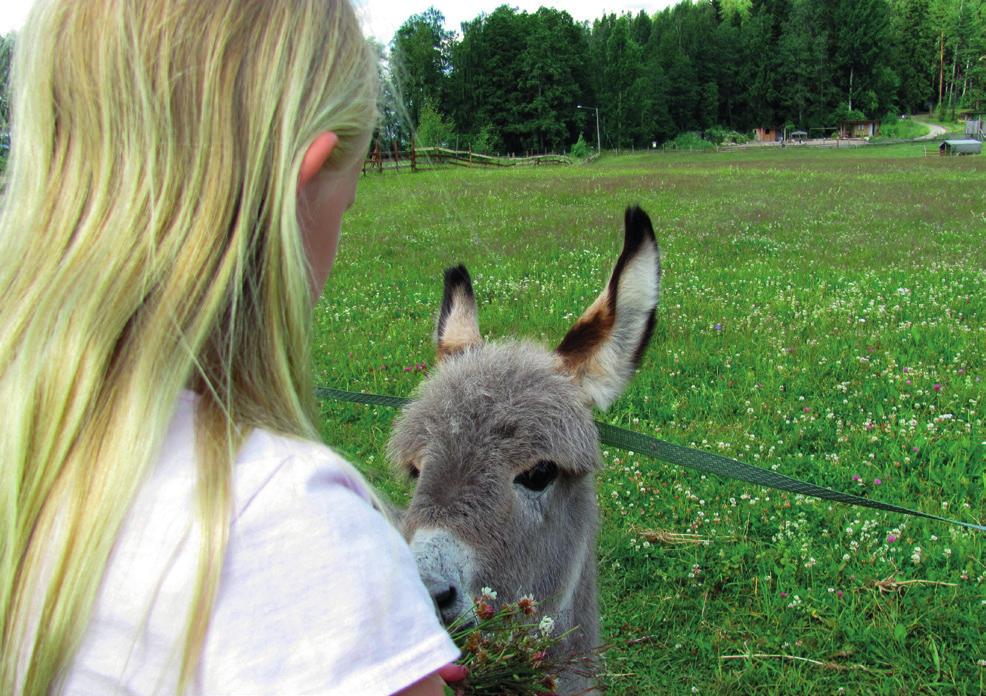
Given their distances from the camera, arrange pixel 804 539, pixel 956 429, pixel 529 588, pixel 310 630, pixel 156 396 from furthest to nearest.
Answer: pixel 956 429 < pixel 804 539 < pixel 529 588 < pixel 156 396 < pixel 310 630

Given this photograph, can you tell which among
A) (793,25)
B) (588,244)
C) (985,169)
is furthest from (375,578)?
(793,25)

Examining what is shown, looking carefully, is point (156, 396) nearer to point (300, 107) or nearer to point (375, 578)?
point (375, 578)

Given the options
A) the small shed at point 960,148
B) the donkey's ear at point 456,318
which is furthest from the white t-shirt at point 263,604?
the small shed at point 960,148

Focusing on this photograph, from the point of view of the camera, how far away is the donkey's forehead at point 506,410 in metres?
2.95

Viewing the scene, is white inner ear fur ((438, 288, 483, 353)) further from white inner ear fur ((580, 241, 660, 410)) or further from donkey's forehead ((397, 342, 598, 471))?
white inner ear fur ((580, 241, 660, 410))

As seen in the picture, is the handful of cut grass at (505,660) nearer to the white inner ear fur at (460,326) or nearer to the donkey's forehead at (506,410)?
the donkey's forehead at (506,410)

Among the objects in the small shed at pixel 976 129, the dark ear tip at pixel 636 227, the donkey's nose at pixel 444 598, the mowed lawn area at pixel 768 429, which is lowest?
the small shed at pixel 976 129

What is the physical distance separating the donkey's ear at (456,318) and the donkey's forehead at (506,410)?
27 cm

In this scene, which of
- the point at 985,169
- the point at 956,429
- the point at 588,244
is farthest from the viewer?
the point at 985,169

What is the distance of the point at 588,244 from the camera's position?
1502cm

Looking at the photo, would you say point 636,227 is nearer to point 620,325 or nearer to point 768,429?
point 620,325

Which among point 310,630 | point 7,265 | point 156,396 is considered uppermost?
point 7,265

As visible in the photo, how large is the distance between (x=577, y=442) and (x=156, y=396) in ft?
6.75

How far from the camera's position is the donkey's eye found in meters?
2.97
